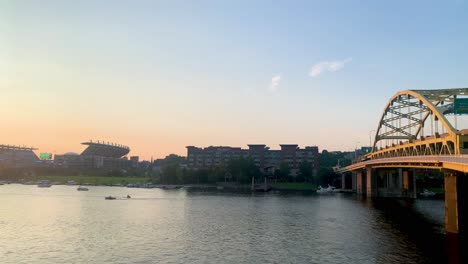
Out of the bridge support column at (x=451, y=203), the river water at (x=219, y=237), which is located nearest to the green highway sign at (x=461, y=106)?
the bridge support column at (x=451, y=203)

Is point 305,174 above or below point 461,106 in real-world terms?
below

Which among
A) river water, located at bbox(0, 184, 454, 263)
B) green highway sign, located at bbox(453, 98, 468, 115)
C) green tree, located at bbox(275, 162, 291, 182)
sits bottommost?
river water, located at bbox(0, 184, 454, 263)

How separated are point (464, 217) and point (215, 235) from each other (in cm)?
3333

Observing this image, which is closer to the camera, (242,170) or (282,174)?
(242,170)

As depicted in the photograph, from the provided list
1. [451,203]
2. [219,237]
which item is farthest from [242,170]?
[451,203]

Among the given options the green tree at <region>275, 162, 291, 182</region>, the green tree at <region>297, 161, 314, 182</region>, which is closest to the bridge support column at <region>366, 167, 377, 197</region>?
the green tree at <region>297, 161, 314, 182</region>

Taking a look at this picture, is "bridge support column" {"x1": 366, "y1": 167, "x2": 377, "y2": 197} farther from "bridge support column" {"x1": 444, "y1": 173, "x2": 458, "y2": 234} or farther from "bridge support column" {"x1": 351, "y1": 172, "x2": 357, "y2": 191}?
"bridge support column" {"x1": 444, "y1": 173, "x2": 458, "y2": 234}

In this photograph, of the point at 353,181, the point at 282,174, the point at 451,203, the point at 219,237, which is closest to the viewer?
the point at 451,203

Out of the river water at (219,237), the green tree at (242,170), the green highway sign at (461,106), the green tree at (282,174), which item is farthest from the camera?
the green tree at (282,174)

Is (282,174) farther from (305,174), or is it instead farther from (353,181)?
(353,181)

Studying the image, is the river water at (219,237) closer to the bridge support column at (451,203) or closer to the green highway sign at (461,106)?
the bridge support column at (451,203)

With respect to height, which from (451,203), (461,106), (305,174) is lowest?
(451,203)

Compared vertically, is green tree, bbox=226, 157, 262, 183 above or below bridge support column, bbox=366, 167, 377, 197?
above

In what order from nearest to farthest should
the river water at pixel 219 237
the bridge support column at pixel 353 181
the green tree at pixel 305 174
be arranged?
the river water at pixel 219 237 < the bridge support column at pixel 353 181 < the green tree at pixel 305 174
